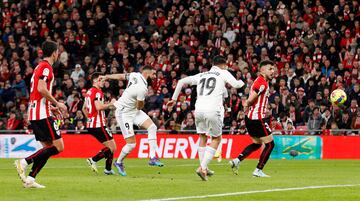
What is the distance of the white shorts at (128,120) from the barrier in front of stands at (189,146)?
9.09m

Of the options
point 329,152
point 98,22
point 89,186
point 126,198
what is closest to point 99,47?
point 98,22

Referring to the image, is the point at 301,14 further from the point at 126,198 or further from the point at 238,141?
the point at 126,198

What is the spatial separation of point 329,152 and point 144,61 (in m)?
9.31

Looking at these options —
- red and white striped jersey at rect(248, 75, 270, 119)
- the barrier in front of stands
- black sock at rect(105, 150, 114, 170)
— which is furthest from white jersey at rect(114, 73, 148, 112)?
the barrier in front of stands

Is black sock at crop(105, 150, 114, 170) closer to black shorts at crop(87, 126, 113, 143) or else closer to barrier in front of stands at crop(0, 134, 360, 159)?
black shorts at crop(87, 126, 113, 143)

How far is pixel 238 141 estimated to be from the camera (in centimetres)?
3031

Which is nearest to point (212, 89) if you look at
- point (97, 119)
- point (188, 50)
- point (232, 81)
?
point (232, 81)

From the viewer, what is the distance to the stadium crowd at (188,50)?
30.6m

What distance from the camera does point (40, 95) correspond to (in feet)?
50.1

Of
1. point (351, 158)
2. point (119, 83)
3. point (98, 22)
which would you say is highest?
point (98, 22)

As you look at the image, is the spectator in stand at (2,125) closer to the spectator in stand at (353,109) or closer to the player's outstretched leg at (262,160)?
the spectator in stand at (353,109)

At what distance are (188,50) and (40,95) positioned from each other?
19776 mm

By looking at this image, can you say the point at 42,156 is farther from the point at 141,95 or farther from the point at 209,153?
the point at 141,95

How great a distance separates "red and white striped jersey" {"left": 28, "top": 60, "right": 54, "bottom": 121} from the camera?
15141mm
